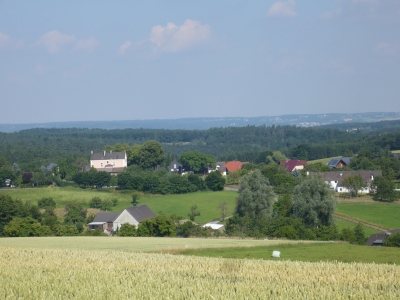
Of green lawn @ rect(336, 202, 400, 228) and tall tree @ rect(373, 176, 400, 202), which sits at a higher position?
tall tree @ rect(373, 176, 400, 202)

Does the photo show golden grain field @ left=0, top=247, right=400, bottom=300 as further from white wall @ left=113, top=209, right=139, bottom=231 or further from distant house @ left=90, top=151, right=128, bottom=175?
distant house @ left=90, top=151, right=128, bottom=175

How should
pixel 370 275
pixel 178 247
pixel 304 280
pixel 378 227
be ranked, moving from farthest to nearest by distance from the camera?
pixel 378 227 → pixel 178 247 → pixel 370 275 → pixel 304 280

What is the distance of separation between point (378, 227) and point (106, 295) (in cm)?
3987

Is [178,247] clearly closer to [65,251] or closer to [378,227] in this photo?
[65,251]

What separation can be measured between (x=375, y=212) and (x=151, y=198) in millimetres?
29010

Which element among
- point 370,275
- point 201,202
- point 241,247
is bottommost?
point 201,202

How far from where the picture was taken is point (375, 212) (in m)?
56.8

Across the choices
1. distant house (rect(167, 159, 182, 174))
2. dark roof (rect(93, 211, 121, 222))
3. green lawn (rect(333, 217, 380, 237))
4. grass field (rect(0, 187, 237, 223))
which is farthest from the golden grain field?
distant house (rect(167, 159, 182, 174))

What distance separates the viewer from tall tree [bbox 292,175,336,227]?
4562cm

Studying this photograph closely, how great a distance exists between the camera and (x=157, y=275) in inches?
628

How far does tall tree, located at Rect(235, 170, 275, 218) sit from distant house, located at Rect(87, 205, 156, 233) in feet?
30.4

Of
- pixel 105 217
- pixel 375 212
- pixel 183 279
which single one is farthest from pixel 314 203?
pixel 183 279

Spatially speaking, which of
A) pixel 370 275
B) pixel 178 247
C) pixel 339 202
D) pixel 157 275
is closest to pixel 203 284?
pixel 157 275

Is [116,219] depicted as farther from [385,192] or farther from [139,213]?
[385,192]
